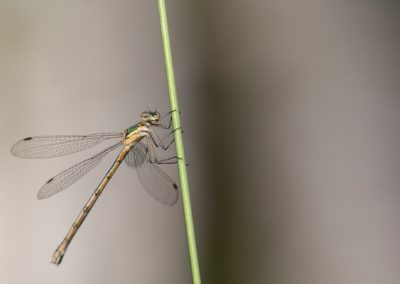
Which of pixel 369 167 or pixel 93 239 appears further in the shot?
pixel 93 239

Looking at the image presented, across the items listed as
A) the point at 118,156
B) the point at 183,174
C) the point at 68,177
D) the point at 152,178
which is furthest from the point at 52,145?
the point at 183,174

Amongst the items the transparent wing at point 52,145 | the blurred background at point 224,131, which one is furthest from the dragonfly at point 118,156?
the blurred background at point 224,131

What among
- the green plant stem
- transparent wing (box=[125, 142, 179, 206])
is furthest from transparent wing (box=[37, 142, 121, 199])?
the green plant stem

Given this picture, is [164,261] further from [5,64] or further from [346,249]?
[5,64]

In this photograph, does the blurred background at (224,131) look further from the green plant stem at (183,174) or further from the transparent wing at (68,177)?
the green plant stem at (183,174)

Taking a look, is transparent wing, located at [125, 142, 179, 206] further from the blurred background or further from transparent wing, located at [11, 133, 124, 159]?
the blurred background

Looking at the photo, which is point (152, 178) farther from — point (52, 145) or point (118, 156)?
point (52, 145)

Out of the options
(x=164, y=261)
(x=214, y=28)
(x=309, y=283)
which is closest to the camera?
(x=309, y=283)

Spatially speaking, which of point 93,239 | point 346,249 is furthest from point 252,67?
point 93,239
